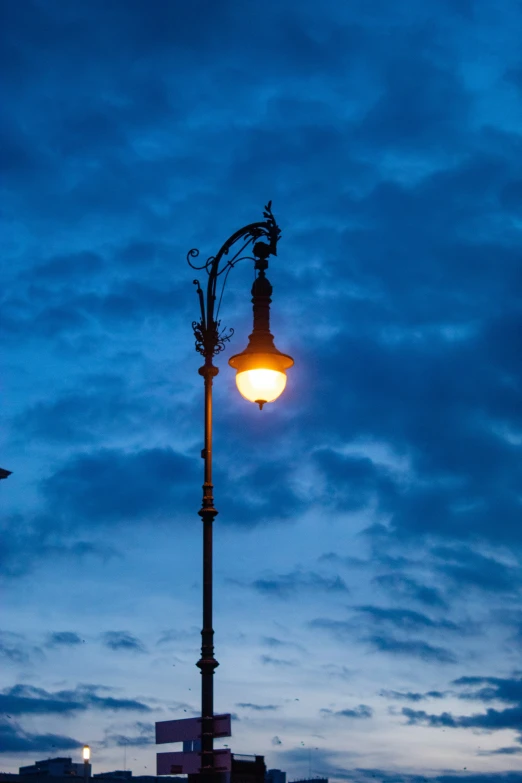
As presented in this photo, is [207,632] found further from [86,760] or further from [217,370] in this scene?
[86,760]

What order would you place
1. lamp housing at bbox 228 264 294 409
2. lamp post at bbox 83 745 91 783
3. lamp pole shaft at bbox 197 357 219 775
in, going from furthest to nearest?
lamp post at bbox 83 745 91 783, lamp housing at bbox 228 264 294 409, lamp pole shaft at bbox 197 357 219 775

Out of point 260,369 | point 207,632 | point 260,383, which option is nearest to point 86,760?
point 207,632

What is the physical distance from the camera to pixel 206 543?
1662cm

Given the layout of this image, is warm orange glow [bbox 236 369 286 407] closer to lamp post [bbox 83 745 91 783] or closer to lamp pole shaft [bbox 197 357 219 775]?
lamp pole shaft [bbox 197 357 219 775]

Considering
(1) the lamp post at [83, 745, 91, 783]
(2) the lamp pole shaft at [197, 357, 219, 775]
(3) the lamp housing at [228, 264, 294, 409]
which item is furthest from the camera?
(1) the lamp post at [83, 745, 91, 783]

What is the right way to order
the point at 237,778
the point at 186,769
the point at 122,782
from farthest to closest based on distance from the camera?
1. the point at 122,782
2. the point at 237,778
3. the point at 186,769

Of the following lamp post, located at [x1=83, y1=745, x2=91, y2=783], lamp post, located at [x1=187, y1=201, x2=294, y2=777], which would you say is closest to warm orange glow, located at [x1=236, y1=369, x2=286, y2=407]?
lamp post, located at [x1=187, y1=201, x2=294, y2=777]

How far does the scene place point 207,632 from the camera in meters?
16.3

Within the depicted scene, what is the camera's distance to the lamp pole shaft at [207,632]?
51.6 feet

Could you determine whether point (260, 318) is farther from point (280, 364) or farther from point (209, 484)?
point (209, 484)

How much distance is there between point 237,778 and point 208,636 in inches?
5512

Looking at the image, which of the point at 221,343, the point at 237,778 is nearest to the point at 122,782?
the point at 237,778

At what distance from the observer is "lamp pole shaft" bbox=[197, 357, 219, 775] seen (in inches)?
620

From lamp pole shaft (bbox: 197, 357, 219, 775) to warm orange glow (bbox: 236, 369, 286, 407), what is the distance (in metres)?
0.80
